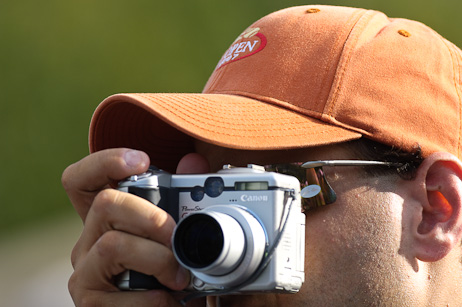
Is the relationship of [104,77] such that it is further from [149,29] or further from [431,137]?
[431,137]

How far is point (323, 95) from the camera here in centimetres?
203

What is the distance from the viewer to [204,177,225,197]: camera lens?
1860 millimetres

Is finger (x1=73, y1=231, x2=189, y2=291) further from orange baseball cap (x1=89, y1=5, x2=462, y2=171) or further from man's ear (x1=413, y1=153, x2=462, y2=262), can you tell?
man's ear (x1=413, y1=153, x2=462, y2=262)

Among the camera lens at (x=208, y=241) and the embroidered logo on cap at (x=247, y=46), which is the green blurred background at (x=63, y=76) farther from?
the camera lens at (x=208, y=241)

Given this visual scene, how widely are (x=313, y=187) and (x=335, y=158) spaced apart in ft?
0.36

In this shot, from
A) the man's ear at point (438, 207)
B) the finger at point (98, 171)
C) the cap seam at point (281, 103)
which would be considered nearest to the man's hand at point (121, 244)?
the finger at point (98, 171)

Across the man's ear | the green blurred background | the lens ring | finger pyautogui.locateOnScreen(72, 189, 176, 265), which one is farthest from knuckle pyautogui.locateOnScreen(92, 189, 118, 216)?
the green blurred background

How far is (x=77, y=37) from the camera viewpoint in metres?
5.73

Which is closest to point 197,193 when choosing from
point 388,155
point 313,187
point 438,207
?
point 313,187

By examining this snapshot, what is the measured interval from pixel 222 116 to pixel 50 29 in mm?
3990

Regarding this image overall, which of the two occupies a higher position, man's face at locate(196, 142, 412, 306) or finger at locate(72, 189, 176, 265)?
finger at locate(72, 189, 176, 265)

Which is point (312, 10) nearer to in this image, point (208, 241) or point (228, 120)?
point (228, 120)

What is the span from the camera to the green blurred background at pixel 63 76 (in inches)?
221

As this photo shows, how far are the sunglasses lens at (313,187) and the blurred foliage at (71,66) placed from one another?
3.75 meters
